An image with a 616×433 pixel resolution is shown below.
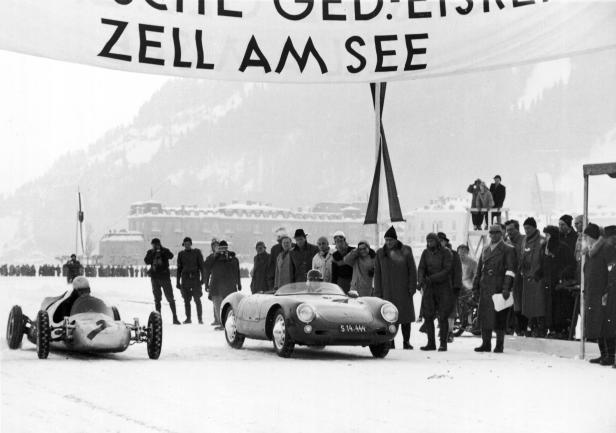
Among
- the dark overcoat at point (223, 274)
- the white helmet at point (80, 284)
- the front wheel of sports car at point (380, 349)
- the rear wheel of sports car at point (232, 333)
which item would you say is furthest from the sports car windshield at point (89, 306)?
the dark overcoat at point (223, 274)

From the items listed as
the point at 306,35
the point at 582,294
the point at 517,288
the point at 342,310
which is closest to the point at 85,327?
the point at 342,310

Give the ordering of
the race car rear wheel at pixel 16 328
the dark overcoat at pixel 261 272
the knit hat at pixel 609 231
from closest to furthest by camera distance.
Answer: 1. the knit hat at pixel 609 231
2. the race car rear wheel at pixel 16 328
3. the dark overcoat at pixel 261 272

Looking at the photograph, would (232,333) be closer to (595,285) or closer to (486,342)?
(486,342)

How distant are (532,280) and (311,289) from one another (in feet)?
9.94

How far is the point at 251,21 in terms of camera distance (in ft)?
20.7

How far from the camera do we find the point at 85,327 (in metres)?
12.9

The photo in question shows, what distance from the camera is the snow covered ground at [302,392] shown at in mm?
7128

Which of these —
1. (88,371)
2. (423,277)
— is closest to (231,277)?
(423,277)

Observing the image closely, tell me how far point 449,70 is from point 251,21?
4.07 ft

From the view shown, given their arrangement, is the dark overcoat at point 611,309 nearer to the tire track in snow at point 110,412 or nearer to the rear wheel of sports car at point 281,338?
the rear wheel of sports car at point 281,338

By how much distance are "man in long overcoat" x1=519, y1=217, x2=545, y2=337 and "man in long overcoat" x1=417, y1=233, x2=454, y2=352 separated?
1.04 meters

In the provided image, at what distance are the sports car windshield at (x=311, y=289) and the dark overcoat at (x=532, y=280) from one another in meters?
2.59

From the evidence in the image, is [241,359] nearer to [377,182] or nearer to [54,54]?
[377,182]

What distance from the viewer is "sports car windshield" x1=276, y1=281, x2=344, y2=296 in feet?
47.8
